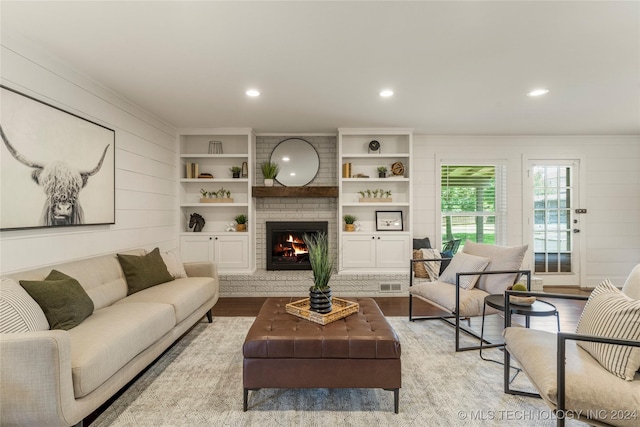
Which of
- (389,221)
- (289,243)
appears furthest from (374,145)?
(289,243)

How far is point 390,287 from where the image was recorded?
462cm

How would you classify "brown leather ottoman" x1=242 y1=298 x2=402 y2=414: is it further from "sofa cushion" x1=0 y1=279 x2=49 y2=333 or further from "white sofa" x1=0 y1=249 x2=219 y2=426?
"sofa cushion" x1=0 y1=279 x2=49 y2=333

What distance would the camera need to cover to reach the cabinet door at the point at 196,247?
4699mm

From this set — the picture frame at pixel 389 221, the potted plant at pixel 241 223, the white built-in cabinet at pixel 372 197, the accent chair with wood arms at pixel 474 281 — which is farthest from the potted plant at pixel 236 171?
the accent chair with wood arms at pixel 474 281

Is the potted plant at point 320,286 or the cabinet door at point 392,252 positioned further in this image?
the cabinet door at point 392,252

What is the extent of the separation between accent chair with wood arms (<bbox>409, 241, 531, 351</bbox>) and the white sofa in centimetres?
232

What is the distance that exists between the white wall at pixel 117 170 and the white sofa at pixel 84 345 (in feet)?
0.65

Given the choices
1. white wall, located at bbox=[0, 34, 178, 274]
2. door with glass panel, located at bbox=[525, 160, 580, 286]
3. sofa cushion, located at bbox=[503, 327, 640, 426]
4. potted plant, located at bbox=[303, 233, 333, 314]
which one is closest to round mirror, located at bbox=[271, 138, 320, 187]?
white wall, located at bbox=[0, 34, 178, 274]

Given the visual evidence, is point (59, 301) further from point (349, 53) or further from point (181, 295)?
point (349, 53)

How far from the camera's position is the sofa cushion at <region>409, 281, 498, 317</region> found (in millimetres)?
2770

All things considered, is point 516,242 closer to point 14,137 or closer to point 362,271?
point 362,271

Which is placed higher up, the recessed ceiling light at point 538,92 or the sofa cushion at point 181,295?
the recessed ceiling light at point 538,92

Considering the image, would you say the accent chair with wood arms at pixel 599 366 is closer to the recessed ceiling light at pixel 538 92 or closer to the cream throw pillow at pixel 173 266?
the recessed ceiling light at pixel 538 92

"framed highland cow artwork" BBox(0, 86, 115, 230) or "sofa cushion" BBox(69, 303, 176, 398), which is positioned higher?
"framed highland cow artwork" BBox(0, 86, 115, 230)
